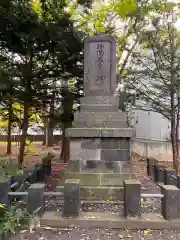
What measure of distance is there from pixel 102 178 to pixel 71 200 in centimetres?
168

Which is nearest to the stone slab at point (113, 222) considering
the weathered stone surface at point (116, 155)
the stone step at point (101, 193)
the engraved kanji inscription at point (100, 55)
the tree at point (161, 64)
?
the stone step at point (101, 193)

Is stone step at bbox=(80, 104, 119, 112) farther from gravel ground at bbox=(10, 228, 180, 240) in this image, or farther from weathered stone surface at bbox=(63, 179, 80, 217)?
gravel ground at bbox=(10, 228, 180, 240)

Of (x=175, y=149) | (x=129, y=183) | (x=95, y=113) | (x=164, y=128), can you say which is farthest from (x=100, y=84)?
(x=164, y=128)

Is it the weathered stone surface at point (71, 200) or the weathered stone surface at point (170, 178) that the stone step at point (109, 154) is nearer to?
the weathered stone surface at point (170, 178)

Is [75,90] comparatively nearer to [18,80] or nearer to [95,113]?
[18,80]

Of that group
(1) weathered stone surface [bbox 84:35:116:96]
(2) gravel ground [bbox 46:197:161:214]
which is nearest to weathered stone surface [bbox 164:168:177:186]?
(2) gravel ground [bbox 46:197:161:214]

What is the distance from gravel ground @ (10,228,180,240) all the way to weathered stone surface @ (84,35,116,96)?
3.91 m

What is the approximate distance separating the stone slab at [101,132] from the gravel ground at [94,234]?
2.43m

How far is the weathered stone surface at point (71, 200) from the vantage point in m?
4.59

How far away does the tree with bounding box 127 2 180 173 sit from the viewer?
9078mm

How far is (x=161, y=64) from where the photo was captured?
9398 millimetres

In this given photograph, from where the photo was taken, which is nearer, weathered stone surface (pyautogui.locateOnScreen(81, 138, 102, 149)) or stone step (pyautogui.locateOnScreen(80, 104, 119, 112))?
weathered stone surface (pyautogui.locateOnScreen(81, 138, 102, 149))

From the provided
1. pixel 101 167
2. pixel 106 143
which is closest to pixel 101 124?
pixel 106 143

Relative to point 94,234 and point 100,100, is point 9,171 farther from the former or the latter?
point 94,234
